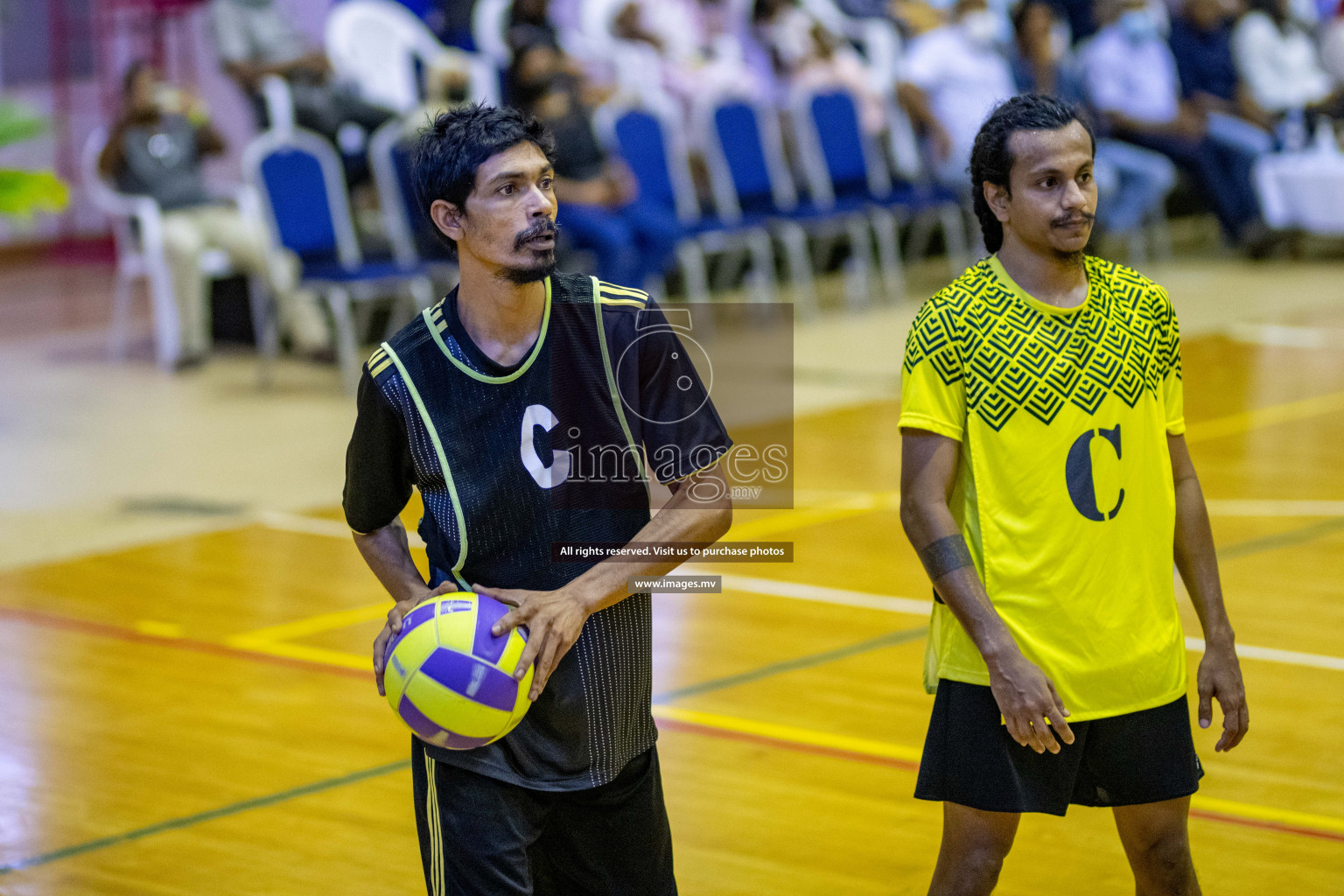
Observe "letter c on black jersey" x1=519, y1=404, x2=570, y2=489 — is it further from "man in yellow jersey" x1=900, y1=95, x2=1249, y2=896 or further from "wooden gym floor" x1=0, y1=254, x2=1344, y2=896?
"wooden gym floor" x1=0, y1=254, x2=1344, y2=896

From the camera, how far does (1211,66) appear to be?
563 inches

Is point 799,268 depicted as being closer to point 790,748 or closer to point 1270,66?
point 1270,66

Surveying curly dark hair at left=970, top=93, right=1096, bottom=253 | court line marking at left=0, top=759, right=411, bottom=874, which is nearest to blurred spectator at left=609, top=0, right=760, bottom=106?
court line marking at left=0, top=759, right=411, bottom=874

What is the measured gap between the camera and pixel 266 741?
4.77m

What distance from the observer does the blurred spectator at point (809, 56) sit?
12.5 meters

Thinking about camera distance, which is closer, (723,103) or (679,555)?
(679,555)

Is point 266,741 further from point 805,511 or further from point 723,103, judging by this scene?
point 723,103

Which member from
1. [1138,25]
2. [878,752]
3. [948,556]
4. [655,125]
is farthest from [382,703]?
[1138,25]

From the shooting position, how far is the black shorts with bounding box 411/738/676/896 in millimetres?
2686

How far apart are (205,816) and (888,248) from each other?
28.3ft

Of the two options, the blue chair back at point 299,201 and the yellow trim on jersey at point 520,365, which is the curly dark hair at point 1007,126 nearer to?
the yellow trim on jersey at point 520,365

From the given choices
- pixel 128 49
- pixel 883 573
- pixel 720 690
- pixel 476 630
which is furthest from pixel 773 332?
pixel 476 630

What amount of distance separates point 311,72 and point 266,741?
7.32m

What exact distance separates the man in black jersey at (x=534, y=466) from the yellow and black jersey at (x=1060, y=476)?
0.40m
